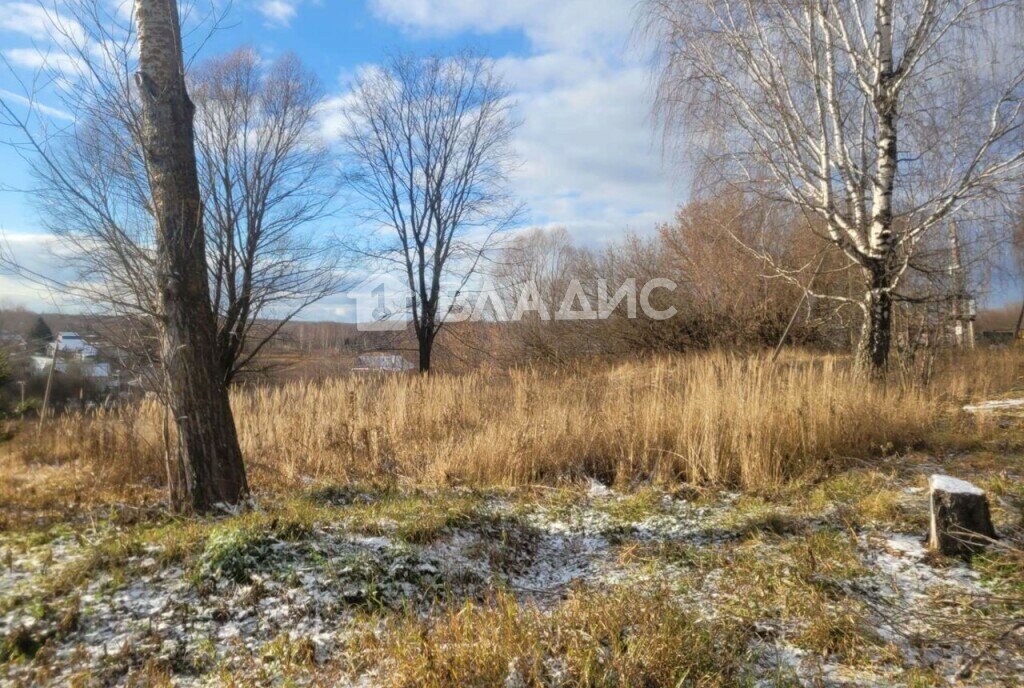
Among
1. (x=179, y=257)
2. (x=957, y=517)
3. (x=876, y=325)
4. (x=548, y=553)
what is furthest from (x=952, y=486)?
(x=179, y=257)

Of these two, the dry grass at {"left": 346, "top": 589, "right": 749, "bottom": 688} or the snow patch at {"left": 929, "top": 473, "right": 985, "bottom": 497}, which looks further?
the snow patch at {"left": 929, "top": 473, "right": 985, "bottom": 497}

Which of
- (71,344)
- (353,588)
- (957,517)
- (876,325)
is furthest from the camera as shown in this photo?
(71,344)

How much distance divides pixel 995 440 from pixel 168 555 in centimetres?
677

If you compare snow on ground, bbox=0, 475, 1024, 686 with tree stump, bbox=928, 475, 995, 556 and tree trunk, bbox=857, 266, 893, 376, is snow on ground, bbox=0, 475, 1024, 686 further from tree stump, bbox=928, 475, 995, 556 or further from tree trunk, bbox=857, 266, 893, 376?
tree trunk, bbox=857, 266, 893, 376

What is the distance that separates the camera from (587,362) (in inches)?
648

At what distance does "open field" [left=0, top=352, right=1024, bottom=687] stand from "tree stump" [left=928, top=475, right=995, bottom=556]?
12cm

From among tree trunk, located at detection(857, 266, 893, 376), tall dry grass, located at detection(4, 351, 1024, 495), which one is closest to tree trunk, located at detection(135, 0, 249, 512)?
tall dry grass, located at detection(4, 351, 1024, 495)

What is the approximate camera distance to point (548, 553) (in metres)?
3.67

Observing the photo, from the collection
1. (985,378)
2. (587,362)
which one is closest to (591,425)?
(985,378)

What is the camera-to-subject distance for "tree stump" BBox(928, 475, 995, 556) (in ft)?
10.4

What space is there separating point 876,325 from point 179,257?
6.95 meters

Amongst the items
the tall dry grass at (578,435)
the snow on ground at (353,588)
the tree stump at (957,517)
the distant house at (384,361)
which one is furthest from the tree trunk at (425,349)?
the tree stump at (957,517)

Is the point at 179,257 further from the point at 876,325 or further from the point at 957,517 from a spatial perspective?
the point at 876,325

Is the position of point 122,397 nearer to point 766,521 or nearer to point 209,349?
point 209,349
